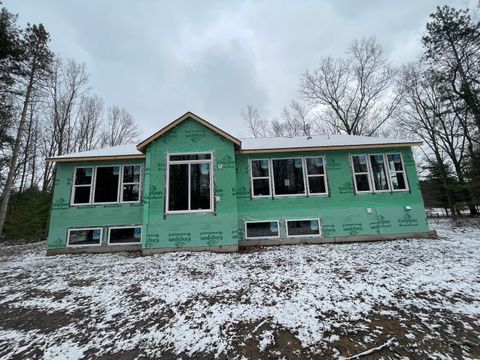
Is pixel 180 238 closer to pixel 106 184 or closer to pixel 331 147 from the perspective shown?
pixel 106 184

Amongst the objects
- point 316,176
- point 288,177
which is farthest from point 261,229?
point 316,176

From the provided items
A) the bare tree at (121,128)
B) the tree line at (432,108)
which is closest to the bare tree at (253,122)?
the tree line at (432,108)

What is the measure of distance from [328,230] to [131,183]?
27.0 feet

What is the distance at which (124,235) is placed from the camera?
820 cm

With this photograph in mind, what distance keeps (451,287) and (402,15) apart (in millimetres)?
16326

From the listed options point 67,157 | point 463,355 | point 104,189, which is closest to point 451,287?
point 463,355

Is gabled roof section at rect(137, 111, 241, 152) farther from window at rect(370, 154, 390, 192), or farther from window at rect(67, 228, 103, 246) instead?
window at rect(370, 154, 390, 192)

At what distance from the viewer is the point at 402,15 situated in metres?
12.8

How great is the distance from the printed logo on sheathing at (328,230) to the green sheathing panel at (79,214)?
736 cm

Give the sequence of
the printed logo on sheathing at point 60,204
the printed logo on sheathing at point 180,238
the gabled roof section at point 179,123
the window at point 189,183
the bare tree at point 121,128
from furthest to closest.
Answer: the bare tree at point 121,128, the printed logo on sheathing at point 60,204, the gabled roof section at point 179,123, the window at point 189,183, the printed logo on sheathing at point 180,238

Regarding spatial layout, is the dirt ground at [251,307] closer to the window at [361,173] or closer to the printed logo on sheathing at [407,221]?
the printed logo on sheathing at [407,221]

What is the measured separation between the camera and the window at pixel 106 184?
8367 mm

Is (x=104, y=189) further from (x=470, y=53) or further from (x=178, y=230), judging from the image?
(x=470, y=53)

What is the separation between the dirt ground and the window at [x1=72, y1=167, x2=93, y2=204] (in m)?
2.79
